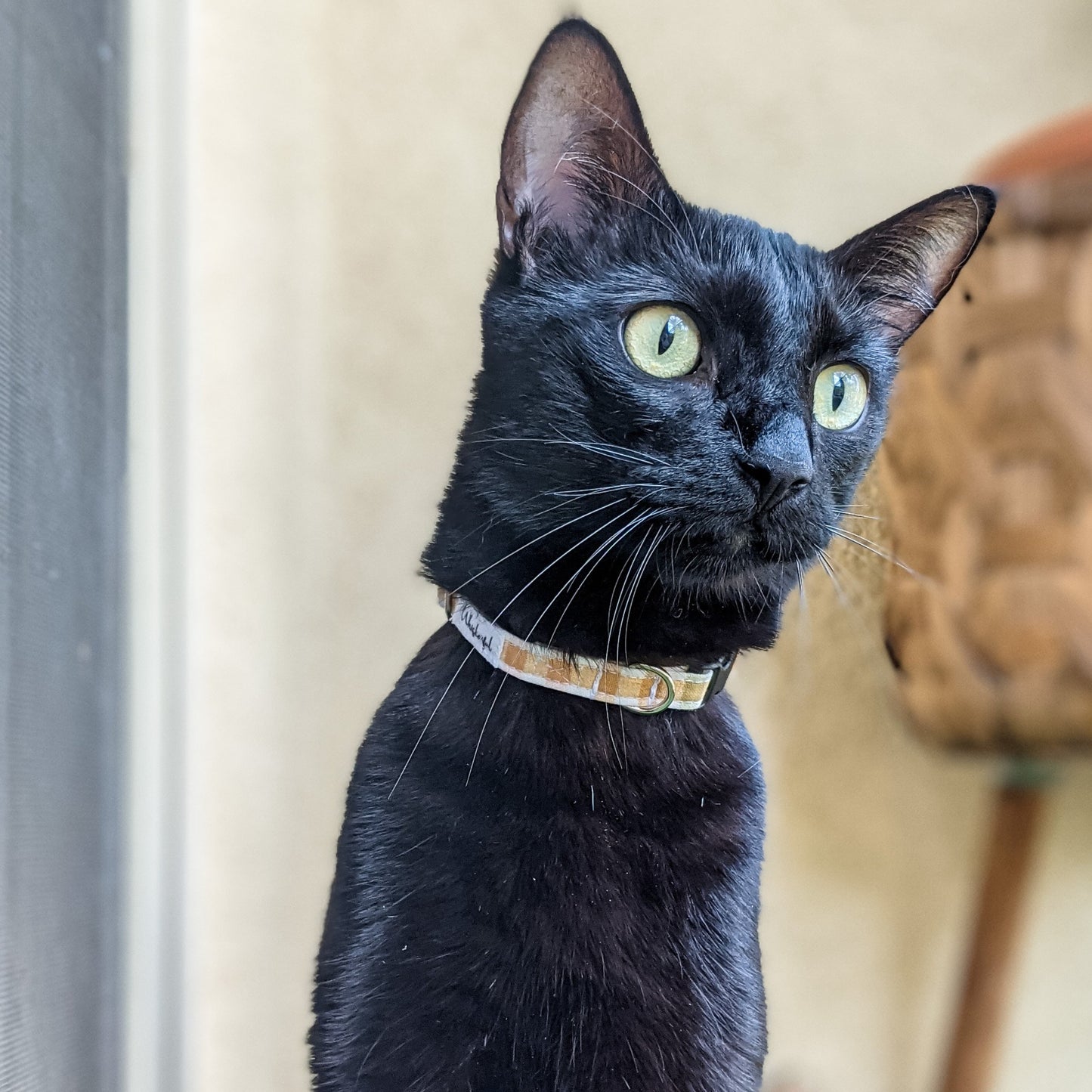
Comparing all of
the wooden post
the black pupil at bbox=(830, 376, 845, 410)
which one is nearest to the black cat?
the black pupil at bbox=(830, 376, 845, 410)

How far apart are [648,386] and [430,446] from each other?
17 cm

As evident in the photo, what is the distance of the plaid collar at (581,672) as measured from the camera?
0.56 meters

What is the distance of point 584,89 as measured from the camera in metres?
0.55

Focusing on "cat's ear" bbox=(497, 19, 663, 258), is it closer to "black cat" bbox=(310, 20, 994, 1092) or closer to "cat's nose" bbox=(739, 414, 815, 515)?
"black cat" bbox=(310, 20, 994, 1092)

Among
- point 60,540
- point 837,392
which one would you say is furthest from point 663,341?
point 60,540

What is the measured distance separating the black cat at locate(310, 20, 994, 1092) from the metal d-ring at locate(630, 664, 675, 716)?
0.01 m

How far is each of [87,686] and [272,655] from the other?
15 cm

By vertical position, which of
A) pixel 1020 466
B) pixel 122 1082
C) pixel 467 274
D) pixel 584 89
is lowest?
pixel 122 1082

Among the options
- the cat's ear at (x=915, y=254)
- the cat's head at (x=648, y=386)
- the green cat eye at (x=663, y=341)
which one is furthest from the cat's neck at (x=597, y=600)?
the cat's ear at (x=915, y=254)

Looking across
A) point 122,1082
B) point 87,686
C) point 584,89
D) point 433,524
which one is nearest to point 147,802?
point 87,686

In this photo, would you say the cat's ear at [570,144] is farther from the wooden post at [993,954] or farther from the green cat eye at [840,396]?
the wooden post at [993,954]

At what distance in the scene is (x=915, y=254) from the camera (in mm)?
598

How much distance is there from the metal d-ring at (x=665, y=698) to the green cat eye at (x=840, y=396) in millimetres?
188

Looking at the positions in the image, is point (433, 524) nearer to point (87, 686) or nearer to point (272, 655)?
point (272, 655)
